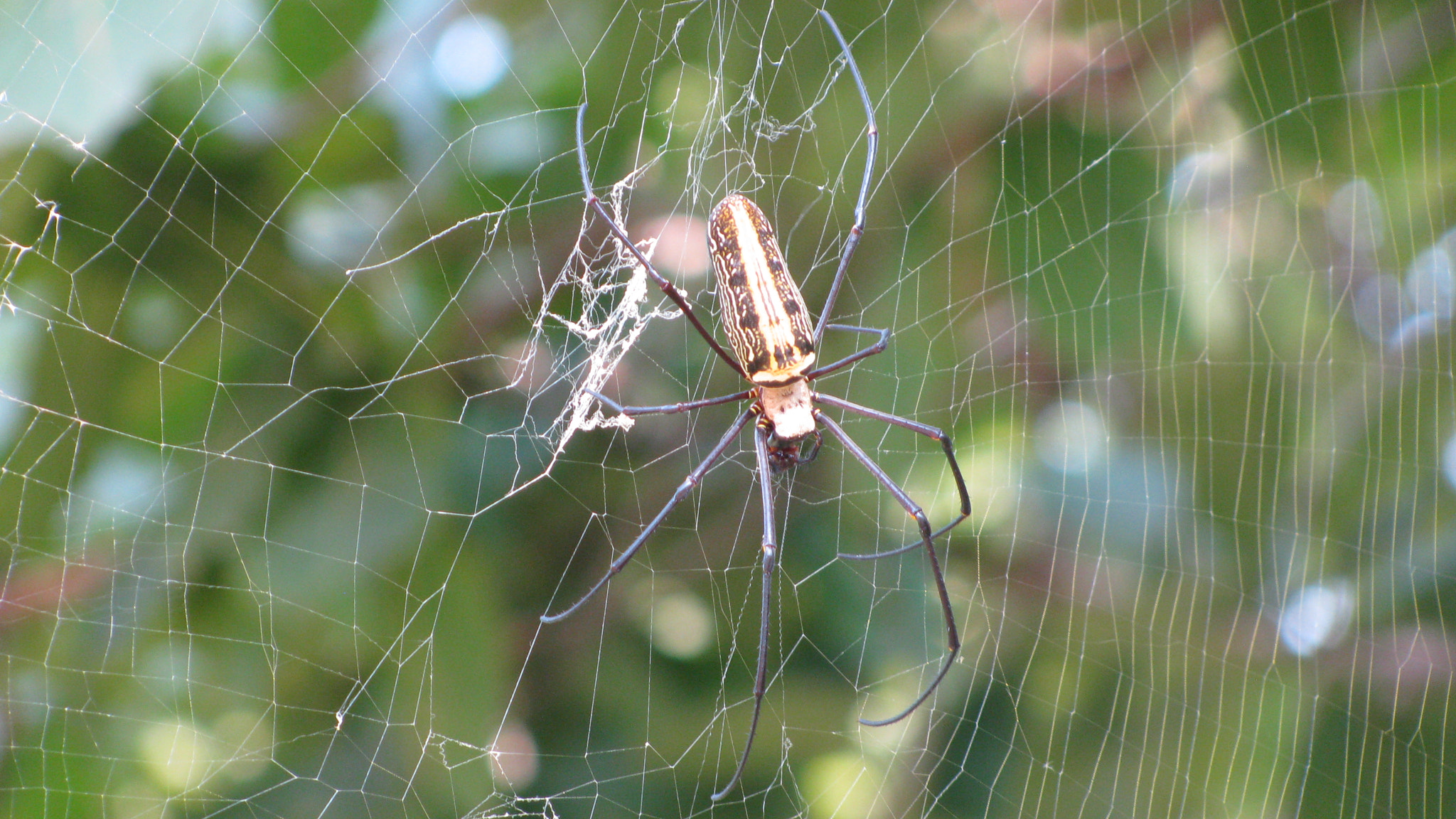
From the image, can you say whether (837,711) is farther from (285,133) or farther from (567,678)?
(285,133)

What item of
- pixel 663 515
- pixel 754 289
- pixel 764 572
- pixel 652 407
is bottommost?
pixel 764 572

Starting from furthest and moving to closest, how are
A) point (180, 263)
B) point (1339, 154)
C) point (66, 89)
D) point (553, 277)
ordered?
point (1339, 154) → point (553, 277) → point (180, 263) → point (66, 89)

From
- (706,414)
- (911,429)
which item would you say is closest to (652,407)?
(706,414)

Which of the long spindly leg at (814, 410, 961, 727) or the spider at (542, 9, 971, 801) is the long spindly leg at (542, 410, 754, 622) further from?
the long spindly leg at (814, 410, 961, 727)

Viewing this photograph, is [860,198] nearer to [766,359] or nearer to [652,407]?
[766,359]

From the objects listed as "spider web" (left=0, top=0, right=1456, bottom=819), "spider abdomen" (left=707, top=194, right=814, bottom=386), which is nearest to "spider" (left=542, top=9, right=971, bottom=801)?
"spider abdomen" (left=707, top=194, right=814, bottom=386)

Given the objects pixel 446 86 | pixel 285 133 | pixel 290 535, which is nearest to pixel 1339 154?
pixel 446 86
